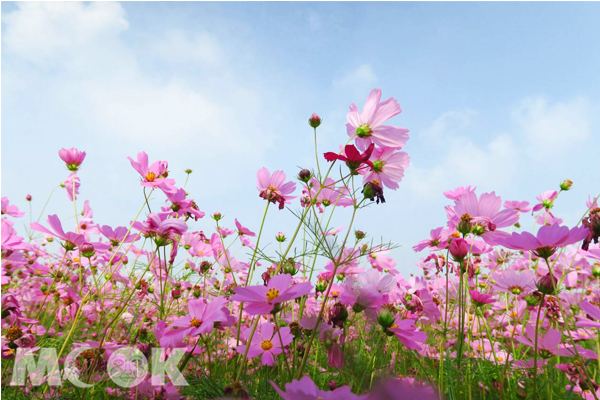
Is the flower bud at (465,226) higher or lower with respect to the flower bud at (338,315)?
higher

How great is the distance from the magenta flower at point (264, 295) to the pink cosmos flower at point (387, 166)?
35 cm

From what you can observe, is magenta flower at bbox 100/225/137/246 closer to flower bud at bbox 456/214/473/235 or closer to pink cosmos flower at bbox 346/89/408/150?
pink cosmos flower at bbox 346/89/408/150

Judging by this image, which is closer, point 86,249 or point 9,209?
point 86,249

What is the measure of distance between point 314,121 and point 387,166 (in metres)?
0.27

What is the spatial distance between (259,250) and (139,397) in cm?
40

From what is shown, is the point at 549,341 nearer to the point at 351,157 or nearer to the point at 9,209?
the point at 351,157

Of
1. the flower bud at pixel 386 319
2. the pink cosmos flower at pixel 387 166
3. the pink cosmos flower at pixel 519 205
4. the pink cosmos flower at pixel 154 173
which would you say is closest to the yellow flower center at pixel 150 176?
the pink cosmos flower at pixel 154 173

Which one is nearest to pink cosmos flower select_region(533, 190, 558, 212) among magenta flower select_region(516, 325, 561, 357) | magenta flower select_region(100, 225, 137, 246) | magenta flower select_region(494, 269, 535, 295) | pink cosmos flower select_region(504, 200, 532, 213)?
pink cosmos flower select_region(504, 200, 532, 213)

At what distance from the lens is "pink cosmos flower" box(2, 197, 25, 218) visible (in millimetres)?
1931

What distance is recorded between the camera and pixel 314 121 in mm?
1024

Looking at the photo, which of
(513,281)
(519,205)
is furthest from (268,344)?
(519,205)

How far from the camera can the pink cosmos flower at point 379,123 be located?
805mm

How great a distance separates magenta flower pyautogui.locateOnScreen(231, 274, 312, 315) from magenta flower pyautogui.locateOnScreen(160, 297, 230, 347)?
70 millimetres

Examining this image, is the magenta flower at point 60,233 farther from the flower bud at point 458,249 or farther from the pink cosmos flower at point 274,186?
the flower bud at point 458,249
